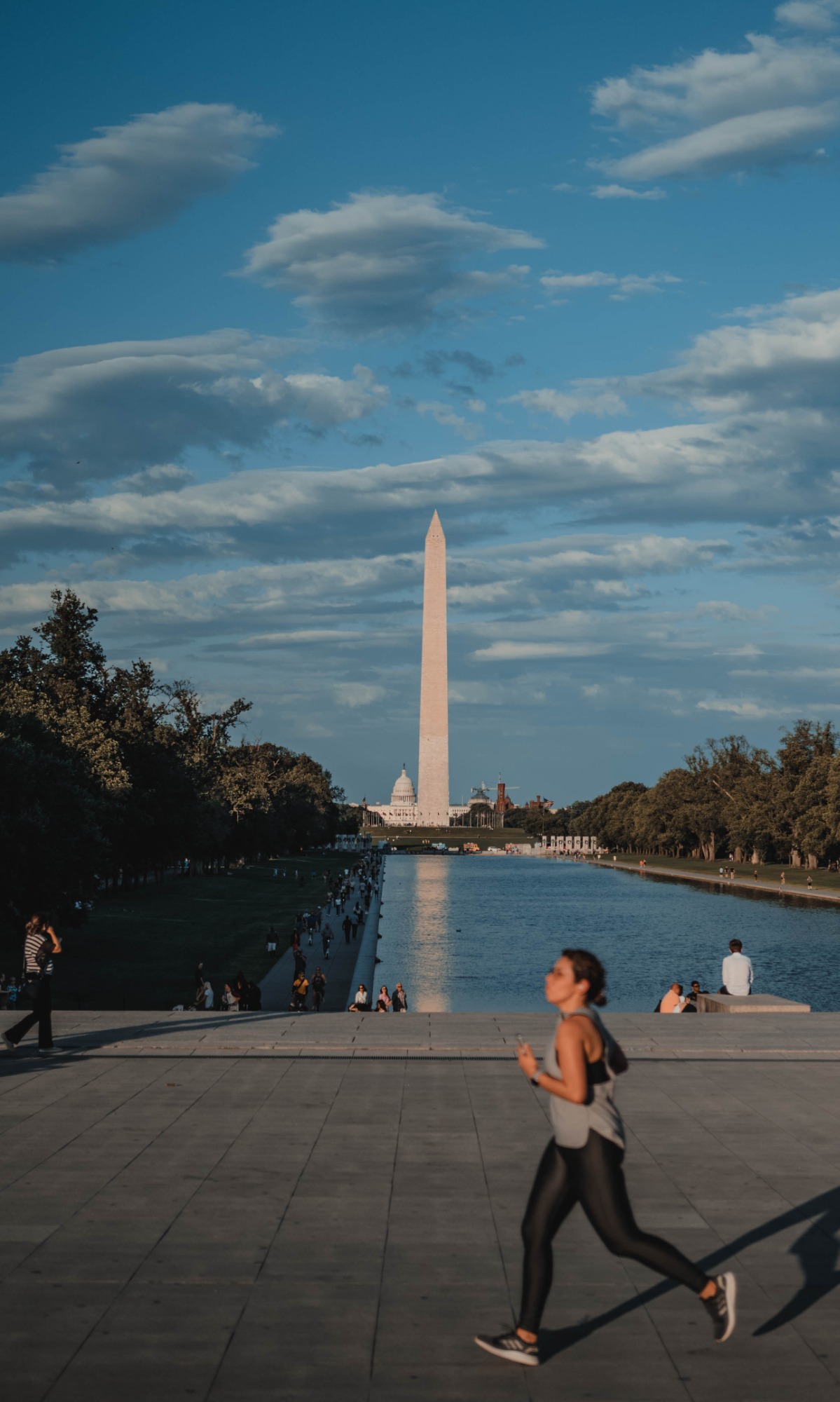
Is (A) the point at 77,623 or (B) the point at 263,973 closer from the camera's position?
(B) the point at 263,973

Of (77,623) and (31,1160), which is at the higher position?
(77,623)

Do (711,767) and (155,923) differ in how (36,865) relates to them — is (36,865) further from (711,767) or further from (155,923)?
(711,767)

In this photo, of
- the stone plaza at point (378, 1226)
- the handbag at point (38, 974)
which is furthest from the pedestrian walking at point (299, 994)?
the handbag at point (38, 974)

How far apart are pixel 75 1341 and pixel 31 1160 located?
395cm

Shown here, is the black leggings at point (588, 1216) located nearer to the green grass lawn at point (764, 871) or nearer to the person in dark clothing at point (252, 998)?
the person in dark clothing at point (252, 998)

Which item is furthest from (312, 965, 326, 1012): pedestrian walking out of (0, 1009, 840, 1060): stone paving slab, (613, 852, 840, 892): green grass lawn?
(613, 852, 840, 892): green grass lawn

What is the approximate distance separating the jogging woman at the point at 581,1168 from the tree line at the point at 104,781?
34704 millimetres

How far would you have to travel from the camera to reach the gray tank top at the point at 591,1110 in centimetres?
669

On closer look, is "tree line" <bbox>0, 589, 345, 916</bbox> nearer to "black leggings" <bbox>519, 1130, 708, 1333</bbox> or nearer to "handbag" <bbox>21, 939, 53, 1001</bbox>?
"handbag" <bbox>21, 939, 53, 1001</bbox>

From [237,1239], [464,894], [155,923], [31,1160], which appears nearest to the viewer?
[237,1239]

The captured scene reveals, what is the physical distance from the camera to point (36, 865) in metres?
42.3

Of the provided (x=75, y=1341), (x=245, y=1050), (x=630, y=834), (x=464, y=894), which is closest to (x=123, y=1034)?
(x=245, y=1050)

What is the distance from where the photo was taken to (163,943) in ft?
165

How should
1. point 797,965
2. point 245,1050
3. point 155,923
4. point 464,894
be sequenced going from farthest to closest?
1. point 464,894
2. point 155,923
3. point 797,965
4. point 245,1050
